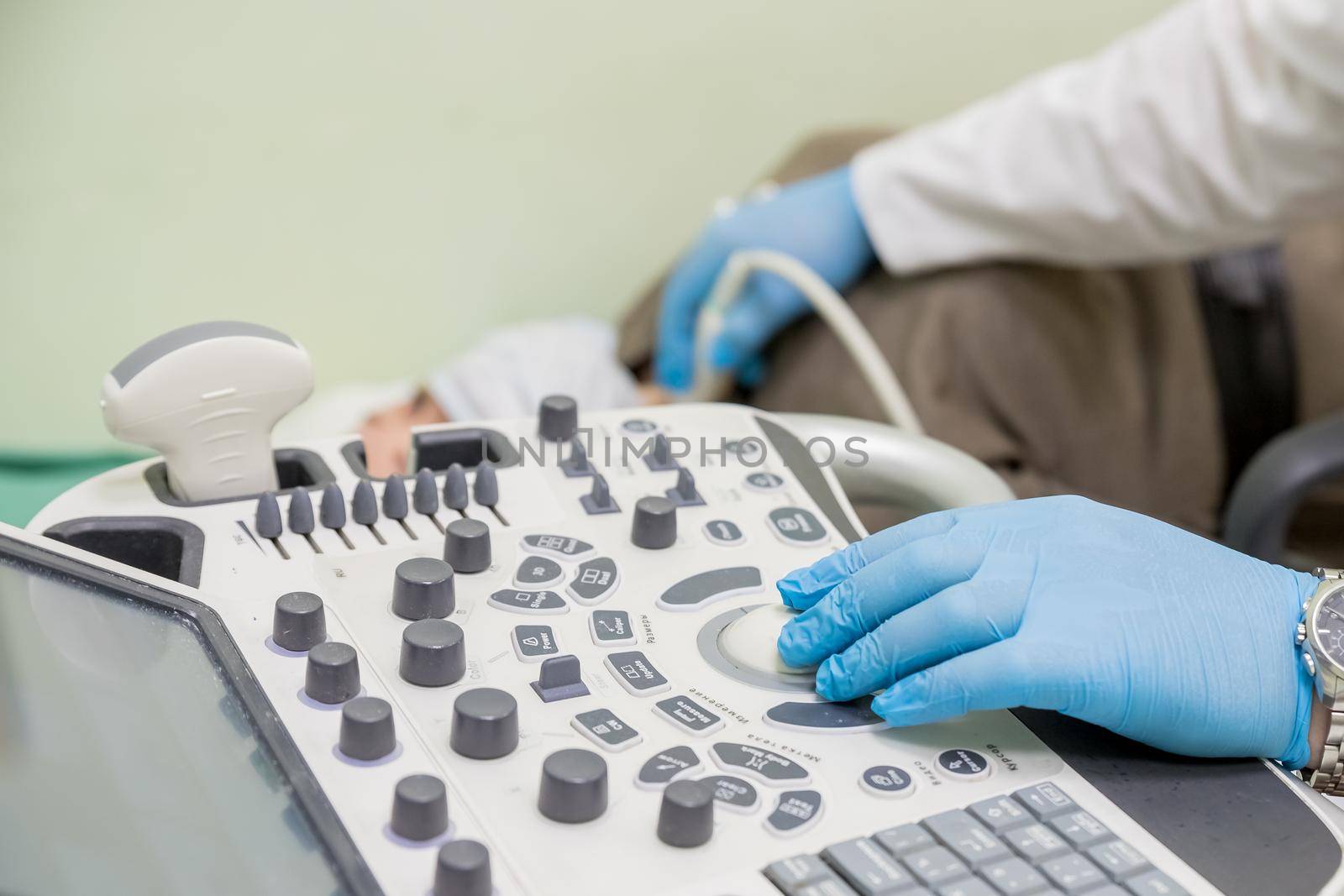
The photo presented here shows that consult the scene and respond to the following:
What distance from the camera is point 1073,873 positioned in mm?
391

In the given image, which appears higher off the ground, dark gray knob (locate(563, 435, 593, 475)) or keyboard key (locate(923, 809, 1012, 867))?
dark gray knob (locate(563, 435, 593, 475))

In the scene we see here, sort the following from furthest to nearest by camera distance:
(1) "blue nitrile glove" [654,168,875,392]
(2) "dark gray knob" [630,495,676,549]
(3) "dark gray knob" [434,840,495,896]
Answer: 1. (1) "blue nitrile glove" [654,168,875,392]
2. (2) "dark gray knob" [630,495,676,549]
3. (3) "dark gray knob" [434,840,495,896]

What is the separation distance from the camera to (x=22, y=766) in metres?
0.47

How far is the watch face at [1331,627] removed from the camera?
51cm

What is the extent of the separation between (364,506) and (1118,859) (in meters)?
0.34

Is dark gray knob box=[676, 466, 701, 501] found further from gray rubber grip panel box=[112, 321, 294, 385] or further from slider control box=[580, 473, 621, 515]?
gray rubber grip panel box=[112, 321, 294, 385]

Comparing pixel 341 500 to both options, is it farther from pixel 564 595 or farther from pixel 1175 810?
pixel 1175 810

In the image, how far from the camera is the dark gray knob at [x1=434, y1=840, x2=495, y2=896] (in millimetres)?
357

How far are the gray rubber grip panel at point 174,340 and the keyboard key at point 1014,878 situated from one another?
15.2 inches

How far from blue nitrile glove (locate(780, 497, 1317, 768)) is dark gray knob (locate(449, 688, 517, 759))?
0.13 m

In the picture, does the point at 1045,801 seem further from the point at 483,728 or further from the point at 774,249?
the point at 774,249

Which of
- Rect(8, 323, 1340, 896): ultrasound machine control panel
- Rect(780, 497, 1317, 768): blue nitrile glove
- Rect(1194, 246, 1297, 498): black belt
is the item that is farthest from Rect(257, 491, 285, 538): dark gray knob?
Rect(1194, 246, 1297, 498): black belt

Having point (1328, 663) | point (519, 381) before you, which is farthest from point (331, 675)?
point (519, 381)

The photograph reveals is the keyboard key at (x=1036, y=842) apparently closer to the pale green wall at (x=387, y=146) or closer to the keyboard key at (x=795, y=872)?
the keyboard key at (x=795, y=872)
